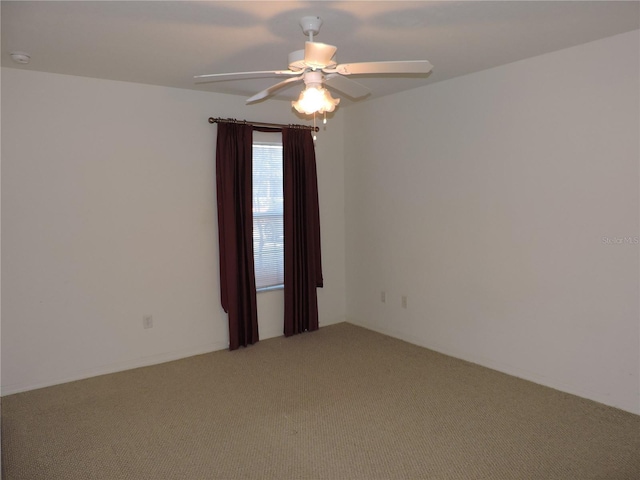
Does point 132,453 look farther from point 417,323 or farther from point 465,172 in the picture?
point 465,172

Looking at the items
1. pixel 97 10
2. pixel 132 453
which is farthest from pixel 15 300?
pixel 97 10

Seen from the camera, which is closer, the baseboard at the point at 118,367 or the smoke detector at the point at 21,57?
the smoke detector at the point at 21,57

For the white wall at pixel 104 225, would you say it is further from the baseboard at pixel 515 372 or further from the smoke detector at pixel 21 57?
the baseboard at pixel 515 372

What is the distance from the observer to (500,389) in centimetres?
351

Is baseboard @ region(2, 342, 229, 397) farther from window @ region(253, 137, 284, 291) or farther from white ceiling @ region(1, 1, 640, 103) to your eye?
white ceiling @ region(1, 1, 640, 103)

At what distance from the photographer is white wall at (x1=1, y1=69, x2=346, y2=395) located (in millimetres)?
3551

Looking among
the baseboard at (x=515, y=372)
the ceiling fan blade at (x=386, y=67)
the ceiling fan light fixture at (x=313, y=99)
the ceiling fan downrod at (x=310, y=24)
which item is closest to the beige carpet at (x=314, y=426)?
the baseboard at (x=515, y=372)

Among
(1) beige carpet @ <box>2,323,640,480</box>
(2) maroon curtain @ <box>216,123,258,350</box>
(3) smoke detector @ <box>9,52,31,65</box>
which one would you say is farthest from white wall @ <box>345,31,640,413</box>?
(3) smoke detector @ <box>9,52,31,65</box>

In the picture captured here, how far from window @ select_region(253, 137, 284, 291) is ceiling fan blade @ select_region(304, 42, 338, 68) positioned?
2322 millimetres

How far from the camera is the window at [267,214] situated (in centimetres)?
468

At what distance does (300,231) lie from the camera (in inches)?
190

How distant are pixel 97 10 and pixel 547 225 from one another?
315cm

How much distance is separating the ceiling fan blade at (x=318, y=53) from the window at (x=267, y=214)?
7.62 ft

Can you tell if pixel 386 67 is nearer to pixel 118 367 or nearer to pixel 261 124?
pixel 261 124
